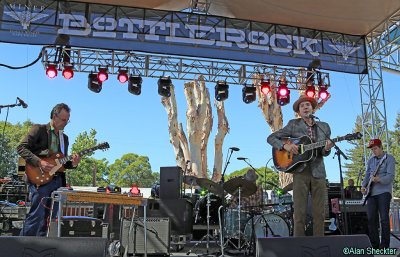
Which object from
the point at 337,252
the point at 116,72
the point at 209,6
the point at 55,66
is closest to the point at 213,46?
the point at 209,6

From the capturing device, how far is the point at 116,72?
11.3 meters

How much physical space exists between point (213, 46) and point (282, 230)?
201 inches

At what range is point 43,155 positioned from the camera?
4328 mm

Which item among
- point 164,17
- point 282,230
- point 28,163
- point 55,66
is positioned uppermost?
point 164,17

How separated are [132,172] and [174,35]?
3528cm

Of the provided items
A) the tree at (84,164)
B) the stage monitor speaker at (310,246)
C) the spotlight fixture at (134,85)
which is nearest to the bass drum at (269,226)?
the stage monitor speaker at (310,246)

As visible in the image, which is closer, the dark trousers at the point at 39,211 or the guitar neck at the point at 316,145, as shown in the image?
the guitar neck at the point at 316,145

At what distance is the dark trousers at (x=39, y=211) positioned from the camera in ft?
13.4

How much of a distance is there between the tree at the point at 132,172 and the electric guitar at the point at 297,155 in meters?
37.5

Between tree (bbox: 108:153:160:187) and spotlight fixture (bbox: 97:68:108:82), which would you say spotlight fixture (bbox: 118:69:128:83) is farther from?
tree (bbox: 108:153:160:187)

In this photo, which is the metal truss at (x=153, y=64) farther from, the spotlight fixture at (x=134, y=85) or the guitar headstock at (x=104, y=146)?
the guitar headstock at (x=104, y=146)

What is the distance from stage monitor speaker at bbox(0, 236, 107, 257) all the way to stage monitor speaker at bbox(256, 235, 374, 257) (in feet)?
3.97

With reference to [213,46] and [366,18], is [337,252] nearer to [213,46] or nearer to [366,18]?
[213,46]

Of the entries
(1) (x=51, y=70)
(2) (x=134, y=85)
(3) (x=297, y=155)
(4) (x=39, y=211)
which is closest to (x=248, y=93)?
(2) (x=134, y=85)
